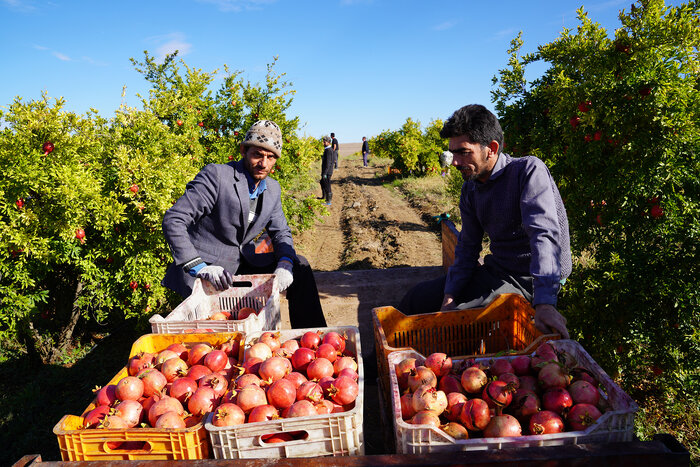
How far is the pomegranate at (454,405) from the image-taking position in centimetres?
171

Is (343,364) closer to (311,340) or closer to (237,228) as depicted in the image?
(311,340)

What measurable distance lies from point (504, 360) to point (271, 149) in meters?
2.12

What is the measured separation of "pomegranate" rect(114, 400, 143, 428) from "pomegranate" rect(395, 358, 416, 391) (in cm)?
115

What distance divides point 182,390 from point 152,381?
0.17 metres

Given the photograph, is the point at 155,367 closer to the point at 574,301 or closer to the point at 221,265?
the point at 221,265

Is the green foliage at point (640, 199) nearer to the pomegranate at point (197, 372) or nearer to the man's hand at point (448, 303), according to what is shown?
the man's hand at point (448, 303)

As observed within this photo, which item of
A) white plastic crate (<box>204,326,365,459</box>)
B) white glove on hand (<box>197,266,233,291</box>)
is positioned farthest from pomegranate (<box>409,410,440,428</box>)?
white glove on hand (<box>197,266,233,291</box>)

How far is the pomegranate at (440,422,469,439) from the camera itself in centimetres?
157

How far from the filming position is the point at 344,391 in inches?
69.9

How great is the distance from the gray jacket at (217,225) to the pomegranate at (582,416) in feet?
7.48

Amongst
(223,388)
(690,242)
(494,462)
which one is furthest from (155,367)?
(690,242)

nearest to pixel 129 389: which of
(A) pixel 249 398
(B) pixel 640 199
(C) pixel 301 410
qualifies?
(A) pixel 249 398

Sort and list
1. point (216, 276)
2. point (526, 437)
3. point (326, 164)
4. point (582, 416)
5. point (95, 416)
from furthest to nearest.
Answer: point (326, 164)
point (216, 276)
point (95, 416)
point (582, 416)
point (526, 437)

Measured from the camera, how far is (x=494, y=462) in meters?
1.33
